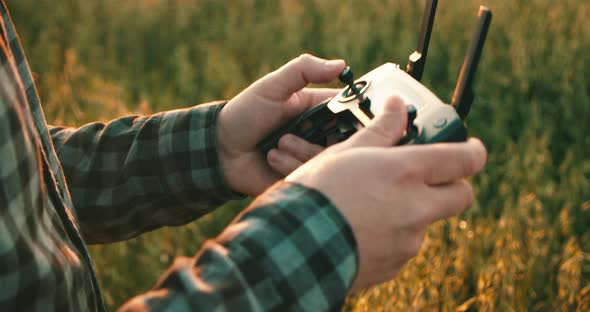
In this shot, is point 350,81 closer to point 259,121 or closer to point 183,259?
point 259,121

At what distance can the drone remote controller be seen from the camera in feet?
2.67

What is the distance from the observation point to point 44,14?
359cm

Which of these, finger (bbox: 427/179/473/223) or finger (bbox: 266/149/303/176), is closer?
finger (bbox: 427/179/473/223)

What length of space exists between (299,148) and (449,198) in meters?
0.40

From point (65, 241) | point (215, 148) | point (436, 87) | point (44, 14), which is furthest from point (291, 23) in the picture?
point (65, 241)

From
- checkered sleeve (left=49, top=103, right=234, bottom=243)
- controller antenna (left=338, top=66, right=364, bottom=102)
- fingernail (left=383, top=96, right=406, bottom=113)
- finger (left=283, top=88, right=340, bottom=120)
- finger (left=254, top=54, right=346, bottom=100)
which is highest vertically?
fingernail (left=383, top=96, right=406, bottom=113)

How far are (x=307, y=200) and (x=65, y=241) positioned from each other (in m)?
0.32

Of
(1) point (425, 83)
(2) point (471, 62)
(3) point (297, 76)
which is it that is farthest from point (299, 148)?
(1) point (425, 83)

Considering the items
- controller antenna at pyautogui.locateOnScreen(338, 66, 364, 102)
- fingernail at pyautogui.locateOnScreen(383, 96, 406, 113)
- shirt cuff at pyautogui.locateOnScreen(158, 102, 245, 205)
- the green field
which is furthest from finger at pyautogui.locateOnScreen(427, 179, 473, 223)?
the green field

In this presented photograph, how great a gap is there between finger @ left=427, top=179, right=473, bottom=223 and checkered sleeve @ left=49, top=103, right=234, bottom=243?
0.48 metres

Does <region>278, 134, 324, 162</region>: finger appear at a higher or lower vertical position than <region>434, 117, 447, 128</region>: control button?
lower

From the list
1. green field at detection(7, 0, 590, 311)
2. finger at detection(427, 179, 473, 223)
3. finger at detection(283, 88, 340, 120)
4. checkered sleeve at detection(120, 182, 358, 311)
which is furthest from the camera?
green field at detection(7, 0, 590, 311)

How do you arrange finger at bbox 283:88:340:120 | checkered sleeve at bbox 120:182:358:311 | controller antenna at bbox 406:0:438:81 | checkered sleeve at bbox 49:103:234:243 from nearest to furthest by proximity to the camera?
checkered sleeve at bbox 120:182:358:311 < controller antenna at bbox 406:0:438:81 < checkered sleeve at bbox 49:103:234:243 < finger at bbox 283:88:340:120

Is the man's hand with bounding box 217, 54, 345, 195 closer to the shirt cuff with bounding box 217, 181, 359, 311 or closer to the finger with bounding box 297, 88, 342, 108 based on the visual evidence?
the finger with bounding box 297, 88, 342, 108
